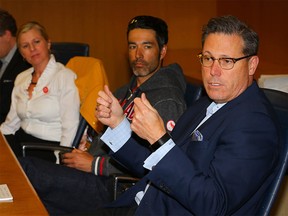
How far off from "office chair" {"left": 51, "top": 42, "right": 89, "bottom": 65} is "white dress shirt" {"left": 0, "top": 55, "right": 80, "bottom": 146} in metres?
0.43

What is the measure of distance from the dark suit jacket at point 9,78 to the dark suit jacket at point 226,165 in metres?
2.61

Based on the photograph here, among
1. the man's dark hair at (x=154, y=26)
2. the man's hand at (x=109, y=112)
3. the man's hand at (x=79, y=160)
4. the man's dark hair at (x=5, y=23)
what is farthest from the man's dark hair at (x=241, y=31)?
the man's dark hair at (x=5, y=23)

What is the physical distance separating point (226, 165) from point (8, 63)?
299 centimetres

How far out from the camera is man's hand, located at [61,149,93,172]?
312cm

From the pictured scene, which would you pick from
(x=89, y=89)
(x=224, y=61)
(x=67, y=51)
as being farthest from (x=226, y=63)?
(x=67, y=51)

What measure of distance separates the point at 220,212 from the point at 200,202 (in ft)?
0.25

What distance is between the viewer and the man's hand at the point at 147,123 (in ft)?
6.31

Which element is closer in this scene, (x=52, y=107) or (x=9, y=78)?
(x=52, y=107)

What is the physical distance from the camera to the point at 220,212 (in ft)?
6.04

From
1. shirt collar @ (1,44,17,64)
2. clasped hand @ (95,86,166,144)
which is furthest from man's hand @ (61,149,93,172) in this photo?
shirt collar @ (1,44,17,64)

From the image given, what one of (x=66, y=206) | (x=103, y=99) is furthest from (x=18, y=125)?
(x=103, y=99)

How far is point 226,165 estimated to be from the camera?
73.0 inches

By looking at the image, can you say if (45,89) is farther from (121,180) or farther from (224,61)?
(224,61)

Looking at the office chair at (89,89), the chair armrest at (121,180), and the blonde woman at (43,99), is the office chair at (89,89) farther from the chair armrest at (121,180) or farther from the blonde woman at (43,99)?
the chair armrest at (121,180)
